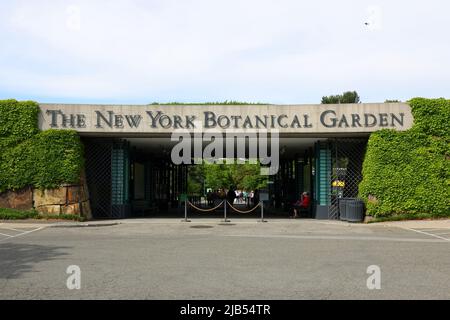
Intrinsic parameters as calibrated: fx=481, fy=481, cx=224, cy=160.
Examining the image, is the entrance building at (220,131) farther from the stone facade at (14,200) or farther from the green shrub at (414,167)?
the stone facade at (14,200)

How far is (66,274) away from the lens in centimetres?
801

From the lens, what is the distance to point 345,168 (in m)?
21.2

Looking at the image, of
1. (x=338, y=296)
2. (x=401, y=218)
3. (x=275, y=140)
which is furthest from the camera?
(x=275, y=140)

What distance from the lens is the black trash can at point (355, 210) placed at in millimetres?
19344

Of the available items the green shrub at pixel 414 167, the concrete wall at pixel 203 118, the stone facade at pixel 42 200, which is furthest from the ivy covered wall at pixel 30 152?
the green shrub at pixel 414 167

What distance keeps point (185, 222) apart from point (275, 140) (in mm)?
5914

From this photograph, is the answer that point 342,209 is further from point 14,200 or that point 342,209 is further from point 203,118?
point 14,200

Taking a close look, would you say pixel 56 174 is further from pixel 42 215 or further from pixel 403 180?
pixel 403 180

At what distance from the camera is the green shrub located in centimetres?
1931

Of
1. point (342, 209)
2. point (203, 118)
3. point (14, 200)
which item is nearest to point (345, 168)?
point (342, 209)

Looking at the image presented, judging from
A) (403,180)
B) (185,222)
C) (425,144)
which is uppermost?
(425,144)

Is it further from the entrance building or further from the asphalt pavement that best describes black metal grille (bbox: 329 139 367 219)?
the asphalt pavement

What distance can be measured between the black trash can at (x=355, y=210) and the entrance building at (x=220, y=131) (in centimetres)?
140
